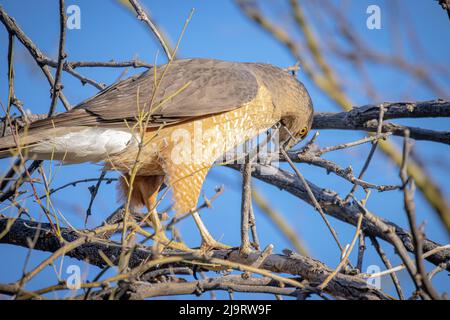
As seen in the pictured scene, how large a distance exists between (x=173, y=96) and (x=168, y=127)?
0.26 meters

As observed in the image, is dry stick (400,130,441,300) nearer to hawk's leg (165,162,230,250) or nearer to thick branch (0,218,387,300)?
thick branch (0,218,387,300)

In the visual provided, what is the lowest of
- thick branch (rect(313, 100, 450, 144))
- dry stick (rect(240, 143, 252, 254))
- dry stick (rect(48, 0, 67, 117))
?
dry stick (rect(240, 143, 252, 254))

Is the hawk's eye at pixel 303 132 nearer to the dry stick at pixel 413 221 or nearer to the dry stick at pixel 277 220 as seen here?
the dry stick at pixel 277 220

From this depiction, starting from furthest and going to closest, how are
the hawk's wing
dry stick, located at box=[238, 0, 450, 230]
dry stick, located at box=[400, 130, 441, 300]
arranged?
1. dry stick, located at box=[238, 0, 450, 230]
2. the hawk's wing
3. dry stick, located at box=[400, 130, 441, 300]

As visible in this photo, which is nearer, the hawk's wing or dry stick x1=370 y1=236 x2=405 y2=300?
dry stick x1=370 y1=236 x2=405 y2=300

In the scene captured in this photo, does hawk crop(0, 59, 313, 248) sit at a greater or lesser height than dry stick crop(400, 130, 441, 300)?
greater

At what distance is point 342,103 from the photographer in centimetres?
654

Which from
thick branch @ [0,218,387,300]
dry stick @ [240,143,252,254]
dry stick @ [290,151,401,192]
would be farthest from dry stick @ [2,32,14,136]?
dry stick @ [290,151,401,192]

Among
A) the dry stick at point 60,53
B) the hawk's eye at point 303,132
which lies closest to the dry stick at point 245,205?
the dry stick at point 60,53

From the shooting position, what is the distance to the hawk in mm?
4289

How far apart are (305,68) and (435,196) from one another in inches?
84.8

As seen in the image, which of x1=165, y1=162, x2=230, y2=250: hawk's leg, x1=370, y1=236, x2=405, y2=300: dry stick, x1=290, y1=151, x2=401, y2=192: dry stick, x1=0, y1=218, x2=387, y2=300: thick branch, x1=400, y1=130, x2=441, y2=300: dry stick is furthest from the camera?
x1=165, y1=162, x2=230, y2=250: hawk's leg

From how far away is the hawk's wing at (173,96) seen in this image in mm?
4355
